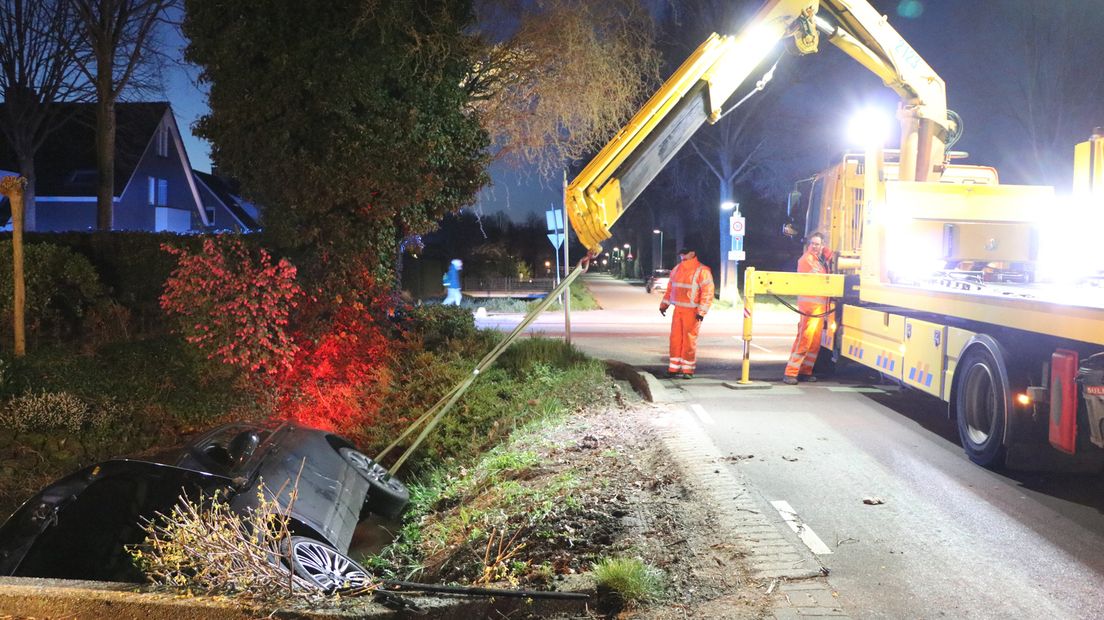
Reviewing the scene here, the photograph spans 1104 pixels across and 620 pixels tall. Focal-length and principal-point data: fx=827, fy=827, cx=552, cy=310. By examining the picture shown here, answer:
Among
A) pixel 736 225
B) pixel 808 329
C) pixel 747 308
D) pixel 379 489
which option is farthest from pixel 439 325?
pixel 736 225

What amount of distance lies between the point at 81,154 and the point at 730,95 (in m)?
32.5

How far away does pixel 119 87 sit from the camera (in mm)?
19297

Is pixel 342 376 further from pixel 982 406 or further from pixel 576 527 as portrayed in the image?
pixel 982 406

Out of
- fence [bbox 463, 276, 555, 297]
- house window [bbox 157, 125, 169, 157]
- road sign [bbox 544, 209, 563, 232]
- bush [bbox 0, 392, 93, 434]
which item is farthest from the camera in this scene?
fence [bbox 463, 276, 555, 297]

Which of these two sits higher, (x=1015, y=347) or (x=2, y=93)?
(x=2, y=93)

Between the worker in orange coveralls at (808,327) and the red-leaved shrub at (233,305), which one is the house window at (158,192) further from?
the worker in orange coveralls at (808,327)

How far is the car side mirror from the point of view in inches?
203

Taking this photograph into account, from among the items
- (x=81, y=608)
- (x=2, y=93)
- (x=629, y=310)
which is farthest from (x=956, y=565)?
(x=2, y=93)

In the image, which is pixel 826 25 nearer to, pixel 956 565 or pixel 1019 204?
pixel 1019 204

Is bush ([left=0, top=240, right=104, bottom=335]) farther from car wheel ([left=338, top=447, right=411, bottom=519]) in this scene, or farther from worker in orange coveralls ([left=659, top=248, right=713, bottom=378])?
worker in orange coveralls ([left=659, top=248, right=713, bottom=378])

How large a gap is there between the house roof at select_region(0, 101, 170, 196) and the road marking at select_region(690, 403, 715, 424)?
28856mm

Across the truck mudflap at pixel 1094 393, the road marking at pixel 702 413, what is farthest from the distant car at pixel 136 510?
the truck mudflap at pixel 1094 393

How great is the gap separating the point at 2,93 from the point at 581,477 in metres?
24.7

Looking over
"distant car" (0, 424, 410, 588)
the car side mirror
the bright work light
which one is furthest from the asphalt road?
the car side mirror
